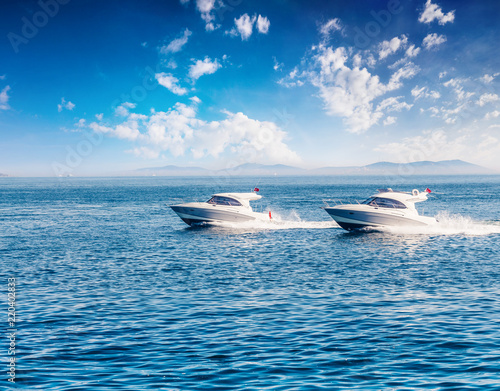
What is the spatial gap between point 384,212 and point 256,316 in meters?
27.9

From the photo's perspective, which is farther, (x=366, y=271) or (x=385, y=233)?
(x=385, y=233)

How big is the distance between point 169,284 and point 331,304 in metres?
8.58

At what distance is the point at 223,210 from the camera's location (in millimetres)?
48625

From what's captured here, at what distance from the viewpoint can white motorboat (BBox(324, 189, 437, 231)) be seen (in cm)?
4319

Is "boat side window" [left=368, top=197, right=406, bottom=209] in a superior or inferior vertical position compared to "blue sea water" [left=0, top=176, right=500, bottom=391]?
superior

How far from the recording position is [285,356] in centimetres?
1389

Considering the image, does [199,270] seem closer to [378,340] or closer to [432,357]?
[378,340]

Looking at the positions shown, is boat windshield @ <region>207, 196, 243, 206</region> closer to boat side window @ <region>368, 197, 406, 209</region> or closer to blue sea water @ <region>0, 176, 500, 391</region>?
blue sea water @ <region>0, 176, 500, 391</region>

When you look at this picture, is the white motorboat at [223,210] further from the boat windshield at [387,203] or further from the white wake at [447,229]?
the white wake at [447,229]

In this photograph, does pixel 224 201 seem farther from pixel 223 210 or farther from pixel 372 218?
pixel 372 218

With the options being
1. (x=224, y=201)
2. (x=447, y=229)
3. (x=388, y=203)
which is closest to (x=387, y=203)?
(x=388, y=203)

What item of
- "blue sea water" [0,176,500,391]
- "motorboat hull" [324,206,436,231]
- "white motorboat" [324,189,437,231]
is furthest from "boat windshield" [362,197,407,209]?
"blue sea water" [0,176,500,391]

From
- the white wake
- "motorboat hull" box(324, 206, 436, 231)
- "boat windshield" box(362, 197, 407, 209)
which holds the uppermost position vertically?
"boat windshield" box(362, 197, 407, 209)

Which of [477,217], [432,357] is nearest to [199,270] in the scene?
[432,357]
